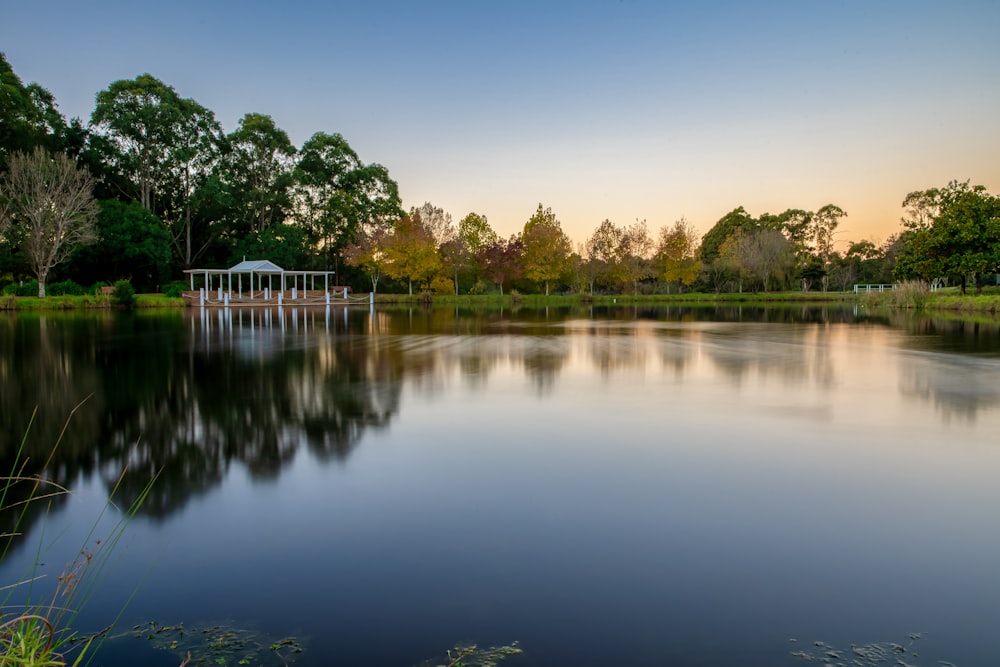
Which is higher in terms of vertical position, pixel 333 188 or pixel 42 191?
pixel 333 188

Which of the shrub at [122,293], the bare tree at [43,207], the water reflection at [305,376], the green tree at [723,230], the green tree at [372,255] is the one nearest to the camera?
the water reflection at [305,376]

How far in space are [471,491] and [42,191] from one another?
4349cm

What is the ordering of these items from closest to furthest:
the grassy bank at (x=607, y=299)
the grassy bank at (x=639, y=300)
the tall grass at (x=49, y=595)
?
the tall grass at (x=49, y=595) → the grassy bank at (x=639, y=300) → the grassy bank at (x=607, y=299)

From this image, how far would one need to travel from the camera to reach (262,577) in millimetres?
3686

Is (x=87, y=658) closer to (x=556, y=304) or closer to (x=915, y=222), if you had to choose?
(x=556, y=304)

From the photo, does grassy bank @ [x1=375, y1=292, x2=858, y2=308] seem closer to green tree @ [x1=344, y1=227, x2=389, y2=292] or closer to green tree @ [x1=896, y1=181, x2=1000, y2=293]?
green tree @ [x1=344, y1=227, x2=389, y2=292]

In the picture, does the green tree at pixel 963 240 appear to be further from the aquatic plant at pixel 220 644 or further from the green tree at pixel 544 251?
the aquatic plant at pixel 220 644

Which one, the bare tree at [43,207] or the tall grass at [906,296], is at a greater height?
the bare tree at [43,207]

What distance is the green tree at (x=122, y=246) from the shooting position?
Answer: 44.0m

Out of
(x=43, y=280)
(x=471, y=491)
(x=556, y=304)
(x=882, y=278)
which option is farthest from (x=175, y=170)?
(x=882, y=278)

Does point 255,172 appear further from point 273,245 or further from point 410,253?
point 410,253

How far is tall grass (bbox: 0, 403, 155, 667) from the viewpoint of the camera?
7.97 ft

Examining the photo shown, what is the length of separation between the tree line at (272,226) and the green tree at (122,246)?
0.35 ft

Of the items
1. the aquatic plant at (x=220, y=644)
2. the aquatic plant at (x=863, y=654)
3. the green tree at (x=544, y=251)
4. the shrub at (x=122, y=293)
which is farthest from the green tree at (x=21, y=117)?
the aquatic plant at (x=863, y=654)
